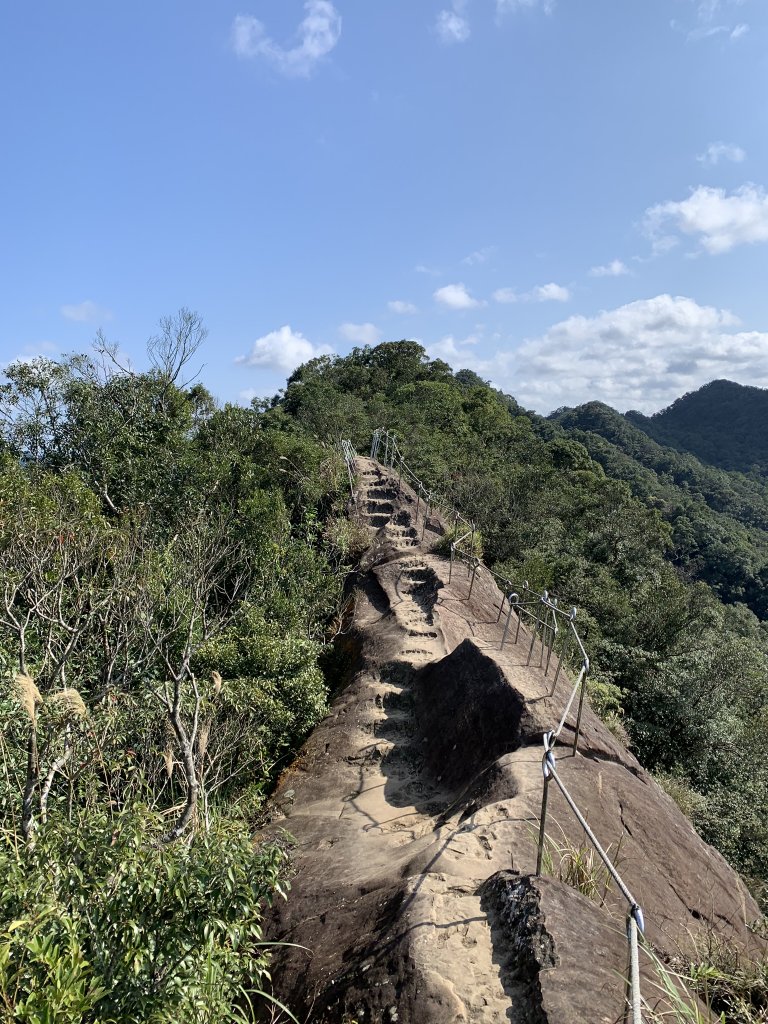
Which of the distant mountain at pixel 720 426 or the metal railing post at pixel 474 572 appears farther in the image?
the distant mountain at pixel 720 426

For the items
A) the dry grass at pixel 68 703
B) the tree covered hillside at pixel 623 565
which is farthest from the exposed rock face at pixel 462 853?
the tree covered hillside at pixel 623 565

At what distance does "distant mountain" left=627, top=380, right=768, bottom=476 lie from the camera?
10300 centimetres

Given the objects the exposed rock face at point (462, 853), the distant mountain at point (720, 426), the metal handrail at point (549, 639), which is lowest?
the exposed rock face at point (462, 853)

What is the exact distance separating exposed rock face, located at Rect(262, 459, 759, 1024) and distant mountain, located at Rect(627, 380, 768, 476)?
103 meters

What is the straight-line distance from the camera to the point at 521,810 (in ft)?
22.1

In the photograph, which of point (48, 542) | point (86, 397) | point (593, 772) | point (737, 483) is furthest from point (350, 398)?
point (737, 483)

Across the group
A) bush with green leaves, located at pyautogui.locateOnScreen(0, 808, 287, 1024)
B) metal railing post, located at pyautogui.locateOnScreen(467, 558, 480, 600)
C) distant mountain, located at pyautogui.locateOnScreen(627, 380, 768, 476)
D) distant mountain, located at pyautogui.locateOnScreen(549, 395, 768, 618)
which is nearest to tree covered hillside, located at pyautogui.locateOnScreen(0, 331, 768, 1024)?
bush with green leaves, located at pyautogui.locateOnScreen(0, 808, 287, 1024)

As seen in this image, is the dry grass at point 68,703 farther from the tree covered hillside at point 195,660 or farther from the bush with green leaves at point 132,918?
the bush with green leaves at point 132,918

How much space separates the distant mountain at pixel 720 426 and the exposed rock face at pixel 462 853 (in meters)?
103

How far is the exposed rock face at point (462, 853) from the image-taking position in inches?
176

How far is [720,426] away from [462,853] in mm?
123586

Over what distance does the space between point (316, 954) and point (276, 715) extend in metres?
5.54

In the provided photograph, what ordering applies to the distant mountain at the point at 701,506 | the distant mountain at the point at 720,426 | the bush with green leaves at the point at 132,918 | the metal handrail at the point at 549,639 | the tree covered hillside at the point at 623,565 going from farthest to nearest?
the distant mountain at the point at 720,426 < the distant mountain at the point at 701,506 < the tree covered hillside at the point at 623,565 < the metal handrail at the point at 549,639 < the bush with green leaves at the point at 132,918

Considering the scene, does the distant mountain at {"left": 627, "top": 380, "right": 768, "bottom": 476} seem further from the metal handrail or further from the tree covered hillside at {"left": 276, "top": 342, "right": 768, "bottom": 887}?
the metal handrail
